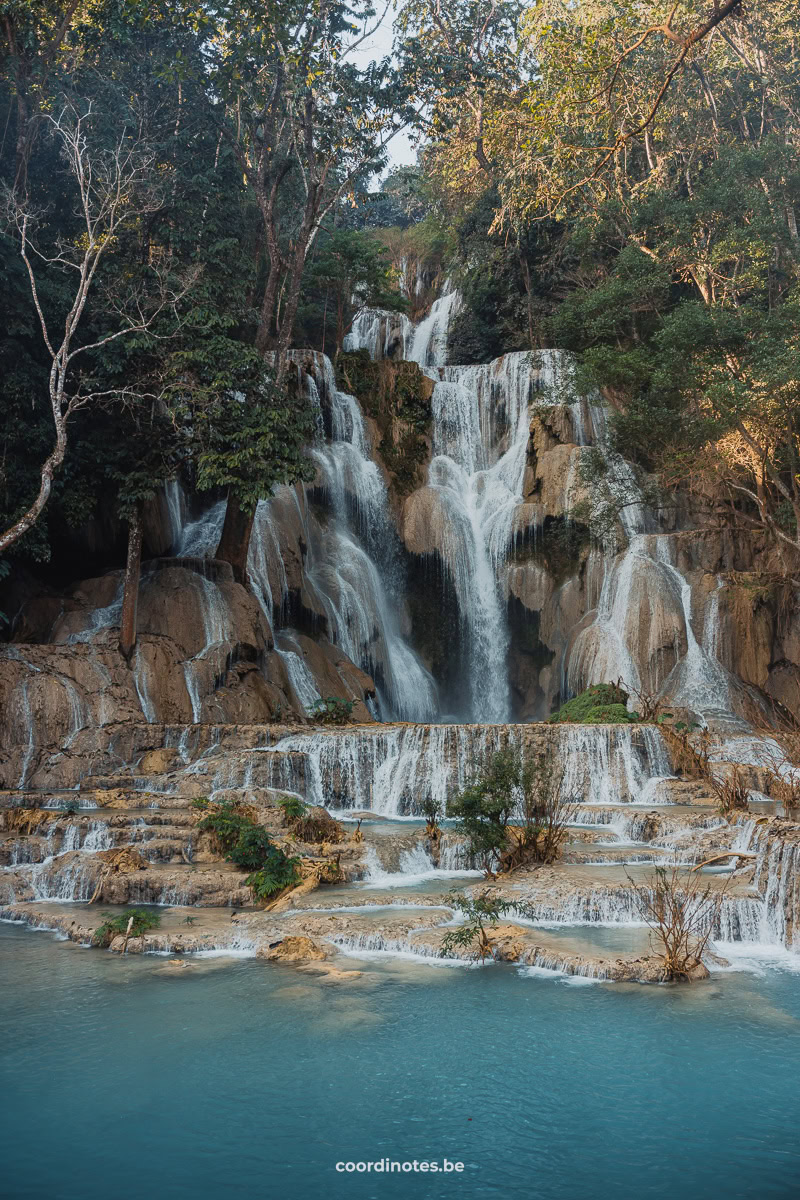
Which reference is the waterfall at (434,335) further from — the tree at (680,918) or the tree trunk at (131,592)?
the tree at (680,918)

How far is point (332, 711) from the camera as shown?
59.1ft

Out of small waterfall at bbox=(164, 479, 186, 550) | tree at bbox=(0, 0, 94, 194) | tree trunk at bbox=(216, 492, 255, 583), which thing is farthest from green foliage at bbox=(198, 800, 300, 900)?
tree at bbox=(0, 0, 94, 194)

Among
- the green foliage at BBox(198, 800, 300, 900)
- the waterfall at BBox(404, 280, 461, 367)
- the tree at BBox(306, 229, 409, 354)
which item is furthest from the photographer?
the waterfall at BBox(404, 280, 461, 367)

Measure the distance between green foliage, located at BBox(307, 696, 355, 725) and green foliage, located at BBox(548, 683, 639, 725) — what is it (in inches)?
156

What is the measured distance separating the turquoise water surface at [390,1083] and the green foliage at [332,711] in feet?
32.6

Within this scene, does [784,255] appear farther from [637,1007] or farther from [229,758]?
[637,1007]

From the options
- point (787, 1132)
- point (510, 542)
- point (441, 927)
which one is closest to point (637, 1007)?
point (787, 1132)

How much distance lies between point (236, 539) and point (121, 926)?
1160 cm

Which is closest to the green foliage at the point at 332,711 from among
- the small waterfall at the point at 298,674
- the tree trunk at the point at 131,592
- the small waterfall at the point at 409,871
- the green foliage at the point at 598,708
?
the small waterfall at the point at 298,674

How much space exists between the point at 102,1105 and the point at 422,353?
95.2ft

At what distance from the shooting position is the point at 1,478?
1619 centimetres

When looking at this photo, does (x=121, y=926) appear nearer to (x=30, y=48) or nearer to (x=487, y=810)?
(x=487, y=810)

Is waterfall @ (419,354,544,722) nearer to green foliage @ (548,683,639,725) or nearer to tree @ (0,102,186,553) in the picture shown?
green foliage @ (548,683,639,725)

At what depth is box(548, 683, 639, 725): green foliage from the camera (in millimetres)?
16891
